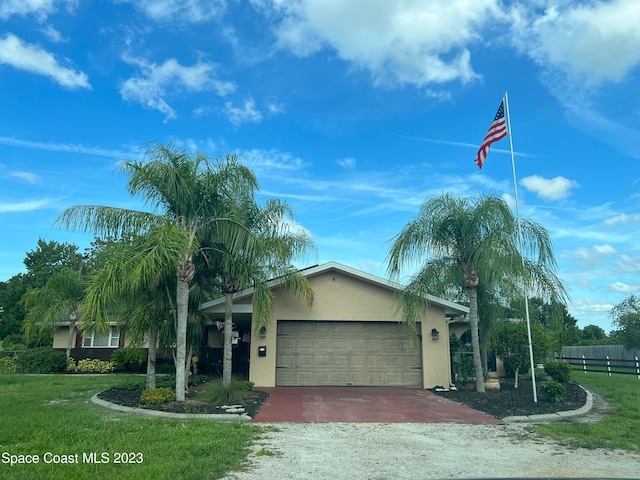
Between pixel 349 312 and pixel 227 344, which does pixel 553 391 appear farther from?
pixel 227 344

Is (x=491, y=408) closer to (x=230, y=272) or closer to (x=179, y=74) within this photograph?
(x=230, y=272)

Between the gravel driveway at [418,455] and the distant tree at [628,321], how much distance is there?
58.8 ft

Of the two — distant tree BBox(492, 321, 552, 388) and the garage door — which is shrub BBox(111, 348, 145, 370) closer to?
the garage door

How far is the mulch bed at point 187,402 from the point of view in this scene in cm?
1058

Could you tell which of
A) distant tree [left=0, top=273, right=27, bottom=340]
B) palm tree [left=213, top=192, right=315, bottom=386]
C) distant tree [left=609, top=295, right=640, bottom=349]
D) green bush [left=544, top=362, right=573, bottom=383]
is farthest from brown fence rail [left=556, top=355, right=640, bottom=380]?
distant tree [left=0, top=273, right=27, bottom=340]

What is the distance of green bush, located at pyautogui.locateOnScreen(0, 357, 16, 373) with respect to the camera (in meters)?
20.8

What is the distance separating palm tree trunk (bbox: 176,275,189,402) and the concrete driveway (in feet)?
6.88

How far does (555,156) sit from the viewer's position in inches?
644

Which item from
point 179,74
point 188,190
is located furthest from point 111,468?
point 179,74

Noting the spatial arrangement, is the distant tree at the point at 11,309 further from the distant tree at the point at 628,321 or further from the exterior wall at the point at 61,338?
the distant tree at the point at 628,321

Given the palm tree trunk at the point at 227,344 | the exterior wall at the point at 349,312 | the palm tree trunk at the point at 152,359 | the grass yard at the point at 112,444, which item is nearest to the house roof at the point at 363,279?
the exterior wall at the point at 349,312

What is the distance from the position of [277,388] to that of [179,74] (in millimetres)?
10668

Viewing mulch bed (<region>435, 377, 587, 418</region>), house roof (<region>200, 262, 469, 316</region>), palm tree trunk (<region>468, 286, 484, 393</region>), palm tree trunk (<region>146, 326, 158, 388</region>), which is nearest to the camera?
mulch bed (<region>435, 377, 587, 418</region>)

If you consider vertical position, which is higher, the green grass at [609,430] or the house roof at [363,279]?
the house roof at [363,279]
